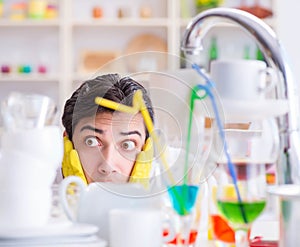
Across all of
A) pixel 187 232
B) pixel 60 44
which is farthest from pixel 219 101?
pixel 60 44

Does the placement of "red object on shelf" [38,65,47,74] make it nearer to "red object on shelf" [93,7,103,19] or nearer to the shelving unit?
the shelving unit

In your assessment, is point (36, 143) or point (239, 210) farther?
point (239, 210)

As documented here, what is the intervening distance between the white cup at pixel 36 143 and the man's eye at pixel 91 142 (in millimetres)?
556

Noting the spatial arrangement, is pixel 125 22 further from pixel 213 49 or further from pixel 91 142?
pixel 91 142

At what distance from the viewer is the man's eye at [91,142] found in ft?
4.90

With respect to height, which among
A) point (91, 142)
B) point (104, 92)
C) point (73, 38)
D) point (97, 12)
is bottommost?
point (91, 142)

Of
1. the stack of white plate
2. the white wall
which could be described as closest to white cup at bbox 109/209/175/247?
the stack of white plate

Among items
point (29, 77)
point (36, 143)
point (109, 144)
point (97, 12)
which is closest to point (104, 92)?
point (109, 144)

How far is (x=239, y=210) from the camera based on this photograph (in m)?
1.03

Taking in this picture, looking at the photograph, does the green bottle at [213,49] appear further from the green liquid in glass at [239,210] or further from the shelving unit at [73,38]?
the green liquid in glass at [239,210]

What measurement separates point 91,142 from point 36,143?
624 millimetres

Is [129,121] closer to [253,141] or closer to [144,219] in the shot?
[253,141]

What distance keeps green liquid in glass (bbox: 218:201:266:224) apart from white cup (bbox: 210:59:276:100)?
0.16 metres

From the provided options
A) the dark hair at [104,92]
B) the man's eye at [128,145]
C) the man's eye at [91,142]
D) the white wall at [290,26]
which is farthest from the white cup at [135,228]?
the white wall at [290,26]
